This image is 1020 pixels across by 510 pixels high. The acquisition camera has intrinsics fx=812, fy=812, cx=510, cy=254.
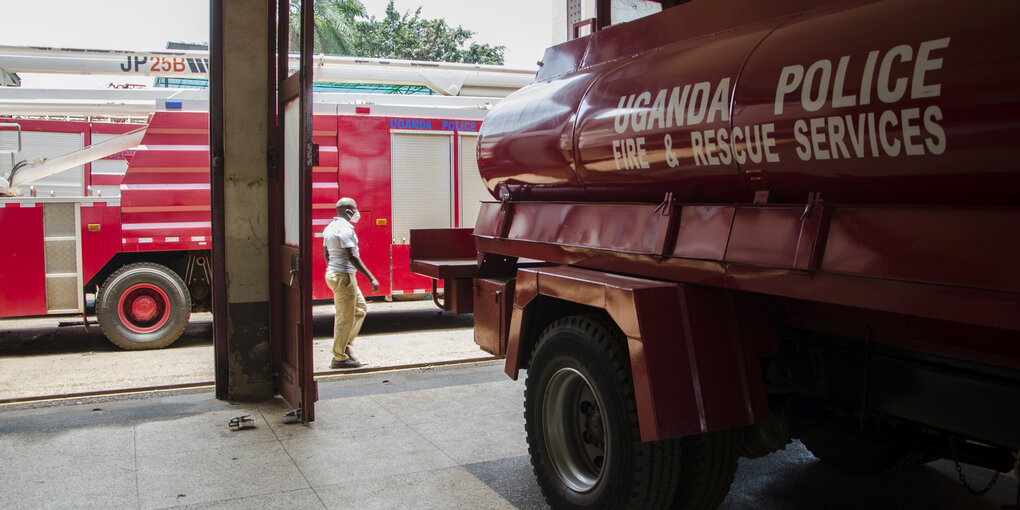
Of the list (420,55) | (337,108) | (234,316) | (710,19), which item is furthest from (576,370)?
(420,55)

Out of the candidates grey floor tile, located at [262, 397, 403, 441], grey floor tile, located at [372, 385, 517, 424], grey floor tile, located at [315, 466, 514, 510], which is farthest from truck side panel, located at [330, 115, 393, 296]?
grey floor tile, located at [315, 466, 514, 510]

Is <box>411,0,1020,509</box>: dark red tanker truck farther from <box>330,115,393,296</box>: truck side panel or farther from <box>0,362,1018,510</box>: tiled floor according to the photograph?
<box>330,115,393,296</box>: truck side panel

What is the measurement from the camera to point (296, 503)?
4402 mm

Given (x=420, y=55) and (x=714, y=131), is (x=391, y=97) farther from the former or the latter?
(x=420, y=55)

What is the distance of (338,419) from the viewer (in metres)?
6.17

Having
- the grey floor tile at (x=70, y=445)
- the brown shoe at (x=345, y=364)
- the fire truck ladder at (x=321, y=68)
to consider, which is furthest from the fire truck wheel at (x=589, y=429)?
the fire truck ladder at (x=321, y=68)

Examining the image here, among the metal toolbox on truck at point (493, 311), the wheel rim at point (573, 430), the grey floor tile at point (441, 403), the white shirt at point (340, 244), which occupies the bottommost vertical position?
the grey floor tile at point (441, 403)

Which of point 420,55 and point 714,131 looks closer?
point 714,131

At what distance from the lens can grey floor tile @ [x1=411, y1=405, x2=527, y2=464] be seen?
530cm

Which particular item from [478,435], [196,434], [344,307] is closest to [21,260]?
[344,307]

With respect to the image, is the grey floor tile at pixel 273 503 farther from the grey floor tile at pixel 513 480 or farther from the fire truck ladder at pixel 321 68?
the fire truck ladder at pixel 321 68

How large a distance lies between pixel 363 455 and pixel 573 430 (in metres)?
1.78

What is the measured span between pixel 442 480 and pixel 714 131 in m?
2.66

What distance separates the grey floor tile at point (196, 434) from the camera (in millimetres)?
5461
